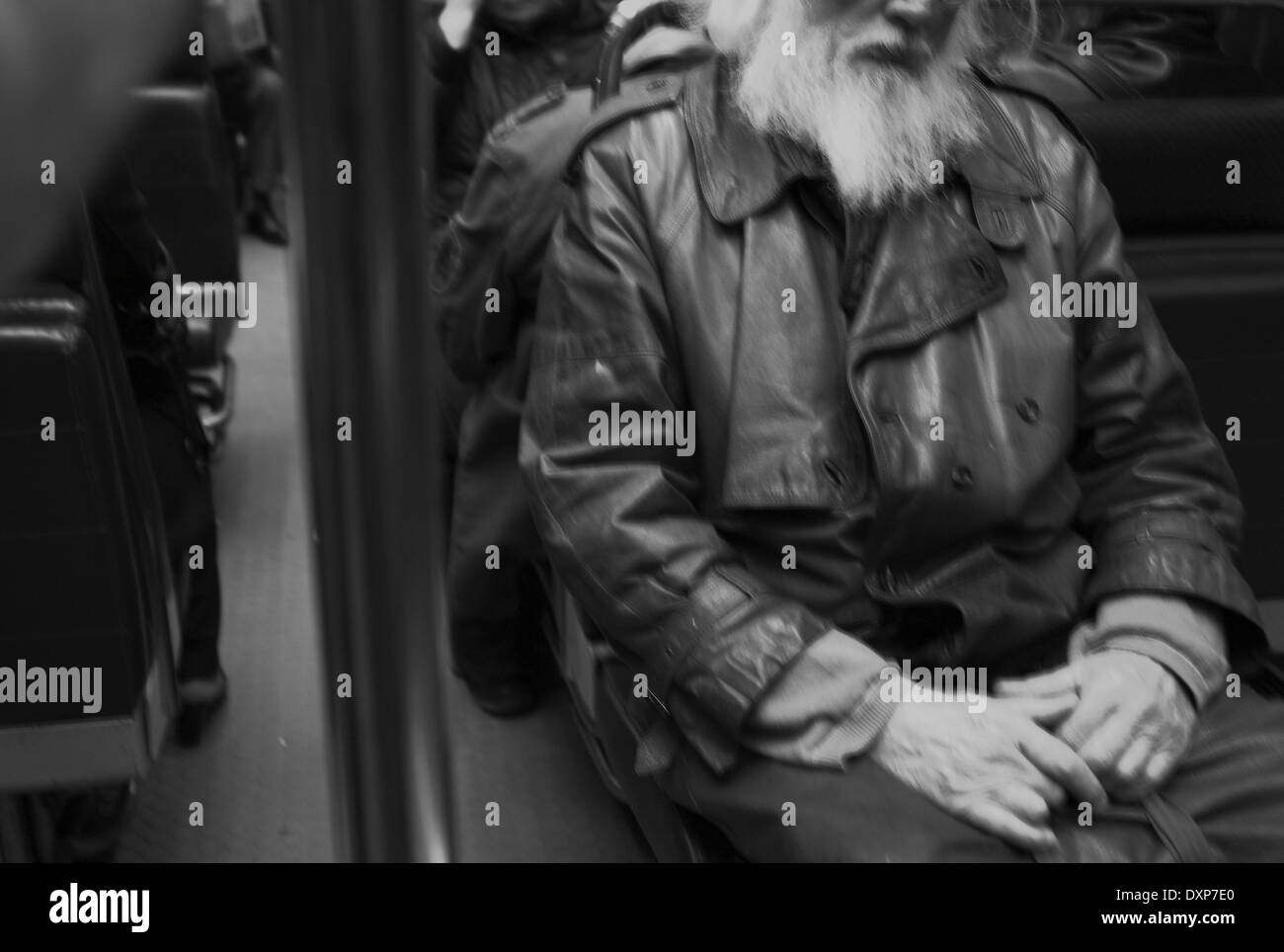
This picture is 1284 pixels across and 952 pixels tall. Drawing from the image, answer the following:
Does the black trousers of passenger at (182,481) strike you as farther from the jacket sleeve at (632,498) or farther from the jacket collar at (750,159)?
the jacket collar at (750,159)

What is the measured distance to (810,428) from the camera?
1.39 m

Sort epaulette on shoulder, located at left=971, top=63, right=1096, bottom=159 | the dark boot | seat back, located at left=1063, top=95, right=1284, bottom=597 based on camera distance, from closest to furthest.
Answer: epaulette on shoulder, located at left=971, top=63, right=1096, bottom=159 → seat back, located at left=1063, top=95, right=1284, bottom=597 → the dark boot

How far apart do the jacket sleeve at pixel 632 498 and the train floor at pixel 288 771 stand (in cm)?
34

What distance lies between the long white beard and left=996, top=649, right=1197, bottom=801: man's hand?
0.53 meters

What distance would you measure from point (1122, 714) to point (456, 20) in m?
1.88

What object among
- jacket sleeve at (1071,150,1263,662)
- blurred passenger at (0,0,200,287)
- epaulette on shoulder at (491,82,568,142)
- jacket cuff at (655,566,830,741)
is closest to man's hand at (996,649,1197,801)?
jacket sleeve at (1071,150,1263,662)

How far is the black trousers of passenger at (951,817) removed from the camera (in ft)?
4.00

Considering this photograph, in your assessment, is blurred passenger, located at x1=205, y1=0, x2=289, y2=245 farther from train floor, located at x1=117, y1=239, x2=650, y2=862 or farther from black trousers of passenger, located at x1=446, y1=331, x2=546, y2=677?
black trousers of passenger, located at x1=446, y1=331, x2=546, y2=677

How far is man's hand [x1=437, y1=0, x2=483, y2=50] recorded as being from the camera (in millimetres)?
2598

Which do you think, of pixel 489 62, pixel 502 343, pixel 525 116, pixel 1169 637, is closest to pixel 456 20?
pixel 489 62

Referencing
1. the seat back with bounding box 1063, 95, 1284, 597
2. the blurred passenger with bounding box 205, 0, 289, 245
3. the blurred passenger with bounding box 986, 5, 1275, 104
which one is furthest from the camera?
the blurred passenger with bounding box 205, 0, 289, 245

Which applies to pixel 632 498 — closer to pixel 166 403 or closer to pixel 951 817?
pixel 951 817

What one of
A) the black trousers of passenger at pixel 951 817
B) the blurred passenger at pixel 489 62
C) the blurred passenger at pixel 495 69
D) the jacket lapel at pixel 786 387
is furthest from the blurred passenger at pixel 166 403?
the blurred passenger at pixel 495 69
